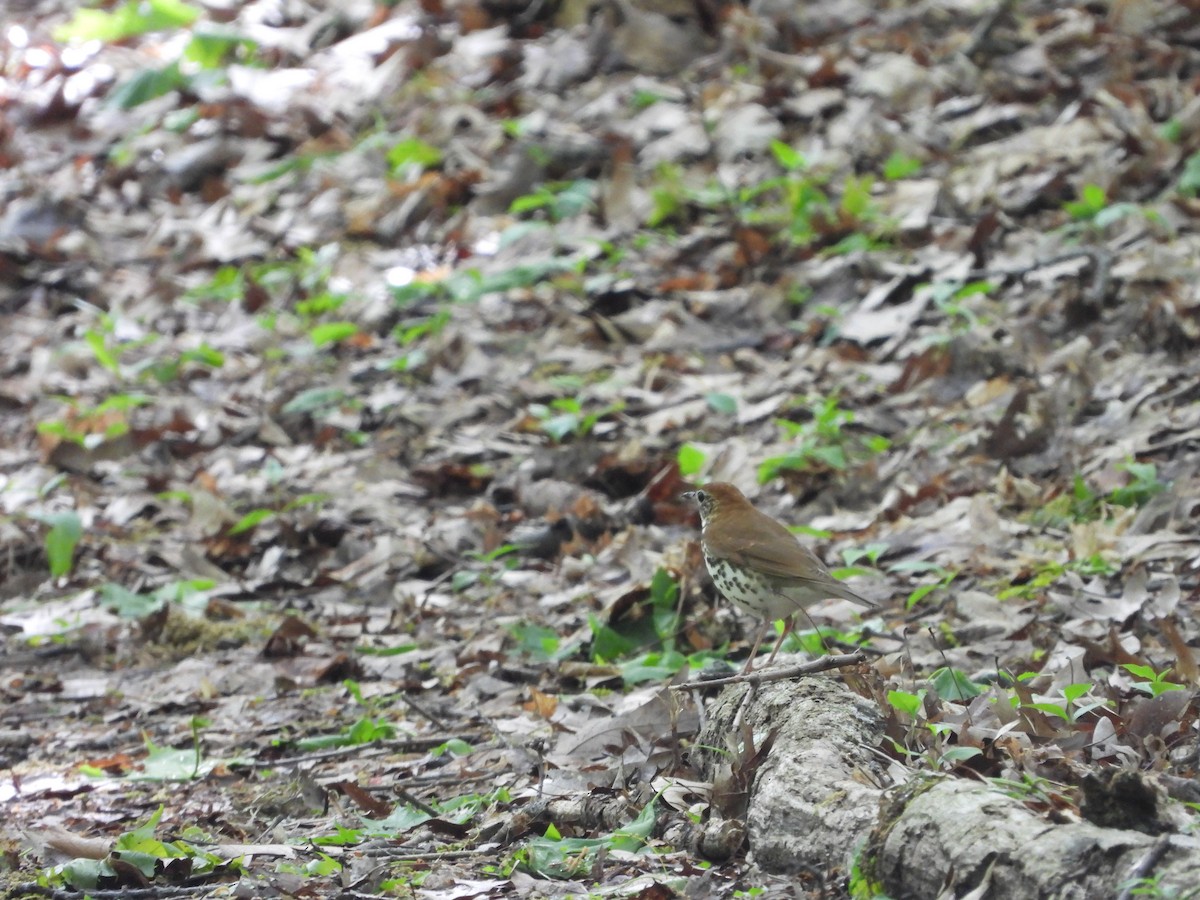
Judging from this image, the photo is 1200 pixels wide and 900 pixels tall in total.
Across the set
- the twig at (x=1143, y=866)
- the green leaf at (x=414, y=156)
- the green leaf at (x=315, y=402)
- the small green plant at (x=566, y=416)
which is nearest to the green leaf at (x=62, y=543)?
the green leaf at (x=315, y=402)

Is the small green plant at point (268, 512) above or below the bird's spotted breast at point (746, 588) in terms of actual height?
below

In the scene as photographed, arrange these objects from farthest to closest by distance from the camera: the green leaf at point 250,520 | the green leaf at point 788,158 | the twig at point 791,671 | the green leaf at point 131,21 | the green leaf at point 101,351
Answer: the green leaf at point 131,21
the green leaf at point 788,158
the green leaf at point 101,351
the green leaf at point 250,520
the twig at point 791,671

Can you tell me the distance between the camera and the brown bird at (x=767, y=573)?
348 cm

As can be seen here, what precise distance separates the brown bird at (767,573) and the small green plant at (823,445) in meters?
1.44

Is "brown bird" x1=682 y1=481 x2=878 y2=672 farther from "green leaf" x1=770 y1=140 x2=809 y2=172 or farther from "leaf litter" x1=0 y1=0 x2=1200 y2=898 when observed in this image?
"green leaf" x1=770 y1=140 x2=809 y2=172

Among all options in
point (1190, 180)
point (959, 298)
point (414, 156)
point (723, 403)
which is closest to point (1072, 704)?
point (723, 403)

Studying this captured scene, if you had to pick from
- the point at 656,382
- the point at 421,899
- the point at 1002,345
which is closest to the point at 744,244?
the point at 656,382

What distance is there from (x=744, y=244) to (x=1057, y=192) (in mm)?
1597

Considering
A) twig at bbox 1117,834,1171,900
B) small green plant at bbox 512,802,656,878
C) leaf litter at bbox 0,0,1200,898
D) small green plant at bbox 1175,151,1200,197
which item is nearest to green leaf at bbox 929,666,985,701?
leaf litter at bbox 0,0,1200,898

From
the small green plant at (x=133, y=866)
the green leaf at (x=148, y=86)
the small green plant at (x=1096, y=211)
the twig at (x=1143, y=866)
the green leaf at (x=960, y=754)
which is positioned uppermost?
the twig at (x=1143, y=866)

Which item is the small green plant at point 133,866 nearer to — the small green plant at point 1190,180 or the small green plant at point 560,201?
the small green plant at point 1190,180

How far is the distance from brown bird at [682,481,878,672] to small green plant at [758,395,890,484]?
144 cm

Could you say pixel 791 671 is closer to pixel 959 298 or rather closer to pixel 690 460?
pixel 690 460

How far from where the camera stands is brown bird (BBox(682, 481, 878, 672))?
3479mm
